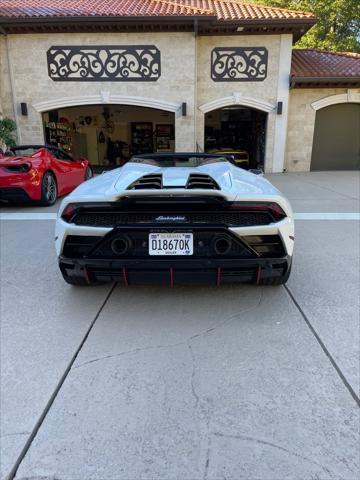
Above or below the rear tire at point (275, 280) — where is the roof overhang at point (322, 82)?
above

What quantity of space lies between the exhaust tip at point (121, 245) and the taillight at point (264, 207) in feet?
2.51

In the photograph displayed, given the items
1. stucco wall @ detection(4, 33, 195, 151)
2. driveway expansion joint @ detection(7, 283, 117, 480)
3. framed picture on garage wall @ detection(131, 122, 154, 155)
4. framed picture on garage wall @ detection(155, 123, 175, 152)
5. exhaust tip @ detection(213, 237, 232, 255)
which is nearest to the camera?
driveway expansion joint @ detection(7, 283, 117, 480)

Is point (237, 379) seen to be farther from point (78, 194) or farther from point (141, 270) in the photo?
point (78, 194)

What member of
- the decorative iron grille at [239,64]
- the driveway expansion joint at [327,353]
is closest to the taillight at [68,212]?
the driveway expansion joint at [327,353]

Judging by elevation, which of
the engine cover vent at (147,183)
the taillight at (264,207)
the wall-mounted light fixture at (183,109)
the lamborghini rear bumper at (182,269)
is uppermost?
the wall-mounted light fixture at (183,109)

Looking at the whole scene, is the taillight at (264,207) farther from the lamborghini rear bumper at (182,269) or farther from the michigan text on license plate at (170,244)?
the michigan text on license plate at (170,244)

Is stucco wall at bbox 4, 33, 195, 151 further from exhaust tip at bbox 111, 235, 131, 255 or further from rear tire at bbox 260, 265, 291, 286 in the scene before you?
exhaust tip at bbox 111, 235, 131, 255

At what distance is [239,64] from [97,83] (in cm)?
519

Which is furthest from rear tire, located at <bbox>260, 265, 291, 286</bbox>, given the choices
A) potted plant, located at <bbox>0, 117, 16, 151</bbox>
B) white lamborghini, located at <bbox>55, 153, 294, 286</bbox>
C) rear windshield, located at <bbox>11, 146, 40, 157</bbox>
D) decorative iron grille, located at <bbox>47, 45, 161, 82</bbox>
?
potted plant, located at <bbox>0, 117, 16, 151</bbox>

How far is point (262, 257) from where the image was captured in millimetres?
2568

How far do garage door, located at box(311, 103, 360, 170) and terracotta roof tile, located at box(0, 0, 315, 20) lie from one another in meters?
3.73

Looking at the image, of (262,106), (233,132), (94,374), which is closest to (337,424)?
(94,374)

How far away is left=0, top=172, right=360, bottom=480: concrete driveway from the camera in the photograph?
1.58m

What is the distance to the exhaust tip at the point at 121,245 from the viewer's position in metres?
2.52
